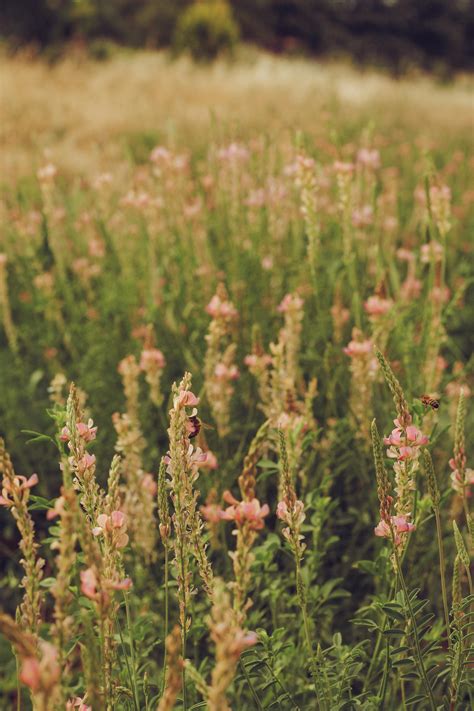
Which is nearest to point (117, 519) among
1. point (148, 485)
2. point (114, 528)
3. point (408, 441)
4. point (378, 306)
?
point (114, 528)

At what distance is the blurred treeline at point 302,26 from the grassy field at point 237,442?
17.4 metres

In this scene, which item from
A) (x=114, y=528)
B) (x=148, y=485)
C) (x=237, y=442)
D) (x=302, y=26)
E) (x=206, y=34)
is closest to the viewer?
(x=114, y=528)

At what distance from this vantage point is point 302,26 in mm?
25438

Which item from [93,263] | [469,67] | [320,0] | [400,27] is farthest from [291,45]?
[93,263]

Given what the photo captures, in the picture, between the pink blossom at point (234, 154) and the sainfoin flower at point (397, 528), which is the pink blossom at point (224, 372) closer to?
the sainfoin flower at point (397, 528)

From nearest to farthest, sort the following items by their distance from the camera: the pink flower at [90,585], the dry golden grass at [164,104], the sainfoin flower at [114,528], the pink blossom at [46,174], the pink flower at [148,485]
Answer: the pink flower at [90,585]
the sainfoin flower at [114,528]
the pink flower at [148,485]
the pink blossom at [46,174]
the dry golden grass at [164,104]

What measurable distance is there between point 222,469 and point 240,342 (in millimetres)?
599

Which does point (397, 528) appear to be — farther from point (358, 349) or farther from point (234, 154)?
point (234, 154)

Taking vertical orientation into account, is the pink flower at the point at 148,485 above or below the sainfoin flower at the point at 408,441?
below

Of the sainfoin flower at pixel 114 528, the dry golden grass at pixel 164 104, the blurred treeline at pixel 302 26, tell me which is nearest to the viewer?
the sainfoin flower at pixel 114 528

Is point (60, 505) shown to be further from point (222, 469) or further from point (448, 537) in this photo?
point (448, 537)

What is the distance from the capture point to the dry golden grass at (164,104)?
24.8ft

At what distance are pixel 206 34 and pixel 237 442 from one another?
55.0 ft

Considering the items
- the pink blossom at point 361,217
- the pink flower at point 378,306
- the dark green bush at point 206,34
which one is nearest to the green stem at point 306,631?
the pink flower at point 378,306
